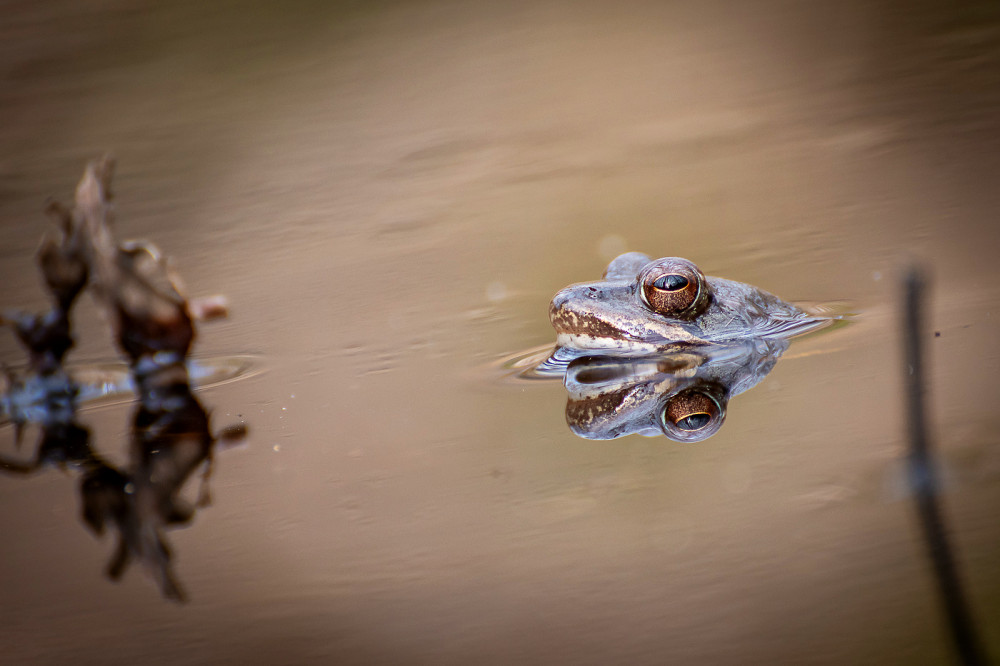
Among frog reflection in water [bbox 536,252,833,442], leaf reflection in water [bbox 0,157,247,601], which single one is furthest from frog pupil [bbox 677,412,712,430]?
leaf reflection in water [bbox 0,157,247,601]

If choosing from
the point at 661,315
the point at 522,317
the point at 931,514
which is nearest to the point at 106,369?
the point at 522,317

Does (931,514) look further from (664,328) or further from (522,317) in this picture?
(522,317)

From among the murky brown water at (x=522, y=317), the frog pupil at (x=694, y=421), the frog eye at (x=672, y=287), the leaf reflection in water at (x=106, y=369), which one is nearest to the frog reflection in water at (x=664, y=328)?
the frog eye at (x=672, y=287)

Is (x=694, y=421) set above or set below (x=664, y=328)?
below

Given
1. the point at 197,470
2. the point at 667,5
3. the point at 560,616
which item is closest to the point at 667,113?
the point at 667,5

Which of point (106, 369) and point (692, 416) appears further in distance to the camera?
point (106, 369)

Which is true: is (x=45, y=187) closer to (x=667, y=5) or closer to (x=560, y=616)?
(x=667, y=5)
